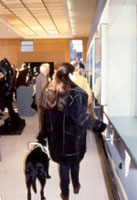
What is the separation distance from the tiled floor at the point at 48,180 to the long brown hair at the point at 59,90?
1181 mm

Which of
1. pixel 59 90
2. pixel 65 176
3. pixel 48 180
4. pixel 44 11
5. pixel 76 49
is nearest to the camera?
pixel 59 90

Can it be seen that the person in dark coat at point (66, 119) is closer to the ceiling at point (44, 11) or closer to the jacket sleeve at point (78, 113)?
the jacket sleeve at point (78, 113)

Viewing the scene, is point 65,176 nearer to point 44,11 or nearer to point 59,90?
point 59,90

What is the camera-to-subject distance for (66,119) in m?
1.93

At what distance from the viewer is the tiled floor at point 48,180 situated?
8.00ft

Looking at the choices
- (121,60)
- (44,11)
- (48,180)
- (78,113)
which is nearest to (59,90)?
(78,113)

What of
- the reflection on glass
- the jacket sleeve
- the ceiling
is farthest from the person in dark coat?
the reflection on glass

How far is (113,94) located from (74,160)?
749 mm

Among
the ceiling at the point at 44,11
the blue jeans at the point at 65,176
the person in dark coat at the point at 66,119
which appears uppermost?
the ceiling at the point at 44,11

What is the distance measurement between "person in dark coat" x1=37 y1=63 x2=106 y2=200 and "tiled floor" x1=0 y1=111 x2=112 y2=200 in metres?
0.63

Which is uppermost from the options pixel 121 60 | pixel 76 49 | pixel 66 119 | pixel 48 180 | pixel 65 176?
pixel 76 49

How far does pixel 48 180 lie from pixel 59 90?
1.46 metres

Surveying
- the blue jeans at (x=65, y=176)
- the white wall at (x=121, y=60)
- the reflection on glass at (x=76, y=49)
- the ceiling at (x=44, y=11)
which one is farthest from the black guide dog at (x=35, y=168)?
the reflection on glass at (x=76, y=49)

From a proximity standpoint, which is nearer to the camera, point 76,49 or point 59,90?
point 59,90
